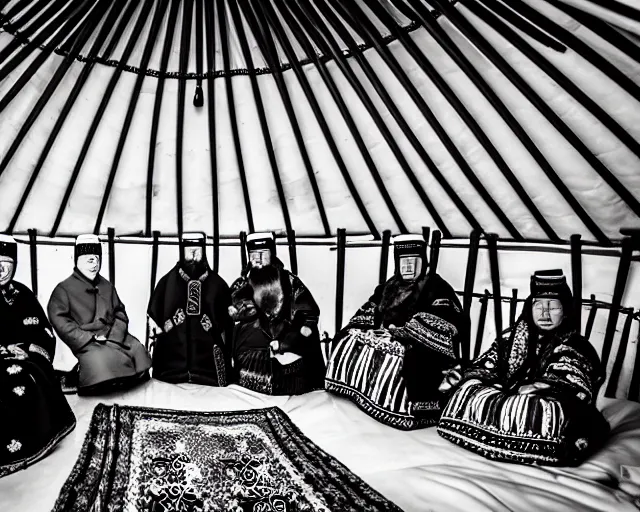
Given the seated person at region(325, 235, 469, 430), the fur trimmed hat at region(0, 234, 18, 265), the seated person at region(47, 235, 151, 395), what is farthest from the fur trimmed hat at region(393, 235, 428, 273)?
the fur trimmed hat at region(0, 234, 18, 265)

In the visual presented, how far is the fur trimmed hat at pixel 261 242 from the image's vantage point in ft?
13.7

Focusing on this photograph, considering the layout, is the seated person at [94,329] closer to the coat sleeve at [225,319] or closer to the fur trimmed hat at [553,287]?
the coat sleeve at [225,319]

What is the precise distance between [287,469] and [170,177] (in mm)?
2673

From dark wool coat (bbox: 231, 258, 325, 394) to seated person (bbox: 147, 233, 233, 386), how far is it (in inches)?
5.2

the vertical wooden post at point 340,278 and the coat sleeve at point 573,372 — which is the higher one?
the vertical wooden post at point 340,278

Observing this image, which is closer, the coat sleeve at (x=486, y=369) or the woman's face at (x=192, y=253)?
the coat sleeve at (x=486, y=369)

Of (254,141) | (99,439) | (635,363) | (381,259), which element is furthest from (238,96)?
(635,363)

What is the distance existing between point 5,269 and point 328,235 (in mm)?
2352

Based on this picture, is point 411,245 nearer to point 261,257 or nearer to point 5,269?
point 261,257

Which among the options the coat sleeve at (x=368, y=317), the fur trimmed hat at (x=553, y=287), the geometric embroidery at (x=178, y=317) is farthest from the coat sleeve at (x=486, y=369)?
the geometric embroidery at (x=178, y=317)

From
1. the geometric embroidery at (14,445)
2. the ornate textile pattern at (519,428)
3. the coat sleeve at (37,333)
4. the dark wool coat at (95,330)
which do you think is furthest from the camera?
the dark wool coat at (95,330)

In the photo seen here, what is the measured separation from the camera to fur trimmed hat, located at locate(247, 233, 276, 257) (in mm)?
4184

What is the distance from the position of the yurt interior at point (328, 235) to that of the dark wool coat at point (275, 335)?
0.07 ft

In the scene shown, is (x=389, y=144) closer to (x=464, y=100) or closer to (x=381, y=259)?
(x=464, y=100)
